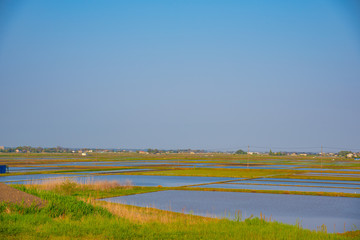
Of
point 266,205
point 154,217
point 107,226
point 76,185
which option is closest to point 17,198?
point 107,226

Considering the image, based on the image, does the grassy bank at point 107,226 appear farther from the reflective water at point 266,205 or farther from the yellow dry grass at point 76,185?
the yellow dry grass at point 76,185

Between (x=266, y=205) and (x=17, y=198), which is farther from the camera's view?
(x=266, y=205)

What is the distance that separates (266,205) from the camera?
23.5m

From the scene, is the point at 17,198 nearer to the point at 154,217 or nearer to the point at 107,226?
the point at 107,226

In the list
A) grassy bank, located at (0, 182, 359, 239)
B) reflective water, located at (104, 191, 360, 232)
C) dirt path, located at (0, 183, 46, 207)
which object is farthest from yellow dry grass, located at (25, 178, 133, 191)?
grassy bank, located at (0, 182, 359, 239)

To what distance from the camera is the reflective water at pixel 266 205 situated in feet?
63.0

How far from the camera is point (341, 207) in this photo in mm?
23141

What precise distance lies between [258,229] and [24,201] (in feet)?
32.7

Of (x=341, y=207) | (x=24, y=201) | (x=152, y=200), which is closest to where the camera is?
(x=24, y=201)

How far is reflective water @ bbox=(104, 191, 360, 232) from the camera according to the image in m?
19.2

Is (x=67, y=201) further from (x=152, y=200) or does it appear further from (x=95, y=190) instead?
(x=95, y=190)

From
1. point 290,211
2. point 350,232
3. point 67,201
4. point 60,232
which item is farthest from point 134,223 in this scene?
point 290,211

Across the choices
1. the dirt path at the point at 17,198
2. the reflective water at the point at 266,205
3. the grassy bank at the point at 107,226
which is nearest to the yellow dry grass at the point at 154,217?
the grassy bank at the point at 107,226

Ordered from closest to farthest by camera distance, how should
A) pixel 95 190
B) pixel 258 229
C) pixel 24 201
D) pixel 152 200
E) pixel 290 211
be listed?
pixel 258 229
pixel 24 201
pixel 290 211
pixel 152 200
pixel 95 190
